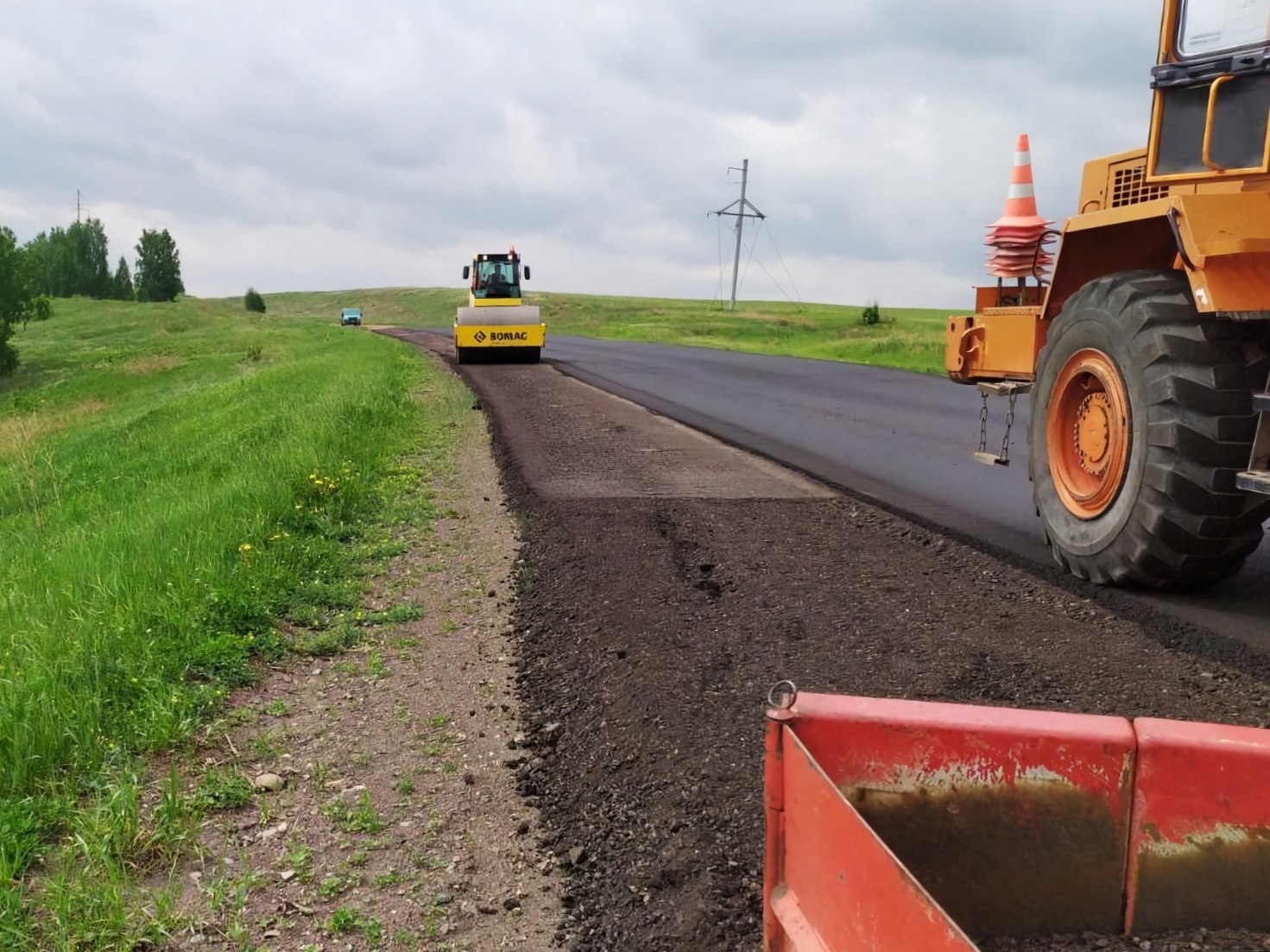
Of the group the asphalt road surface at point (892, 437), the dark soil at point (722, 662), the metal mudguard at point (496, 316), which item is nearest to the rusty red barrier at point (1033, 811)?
the dark soil at point (722, 662)

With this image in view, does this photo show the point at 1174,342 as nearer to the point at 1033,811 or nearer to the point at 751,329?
the point at 1033,811

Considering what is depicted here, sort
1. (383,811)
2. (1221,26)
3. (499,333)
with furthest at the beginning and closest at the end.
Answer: (499,333)
(1221,26)
(383,811)

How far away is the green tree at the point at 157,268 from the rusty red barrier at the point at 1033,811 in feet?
403

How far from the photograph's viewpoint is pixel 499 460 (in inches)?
407

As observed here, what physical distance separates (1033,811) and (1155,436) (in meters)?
3.44

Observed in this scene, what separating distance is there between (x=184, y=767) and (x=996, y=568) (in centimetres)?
427

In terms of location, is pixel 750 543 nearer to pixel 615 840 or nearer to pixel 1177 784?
pixel 615 840

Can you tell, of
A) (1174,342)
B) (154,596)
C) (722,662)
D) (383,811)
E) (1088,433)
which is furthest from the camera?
(1088,433)

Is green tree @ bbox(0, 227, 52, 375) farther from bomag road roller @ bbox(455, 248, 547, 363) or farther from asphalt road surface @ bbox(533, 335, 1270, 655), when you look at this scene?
asphalt road surface @ bbox(533, 335, 1270, 655)

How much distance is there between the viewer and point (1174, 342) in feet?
16.9

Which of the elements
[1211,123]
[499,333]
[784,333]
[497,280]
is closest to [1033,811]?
[1211,123]

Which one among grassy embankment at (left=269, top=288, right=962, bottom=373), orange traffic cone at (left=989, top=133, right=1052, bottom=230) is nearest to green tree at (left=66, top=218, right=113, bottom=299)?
grassy embankment at (left=269, top=288, right=962, bottom=373)

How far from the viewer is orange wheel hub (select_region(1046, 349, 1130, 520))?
5.64 m

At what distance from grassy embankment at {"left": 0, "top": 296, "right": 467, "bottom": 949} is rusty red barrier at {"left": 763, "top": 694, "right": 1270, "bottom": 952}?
1.90m
